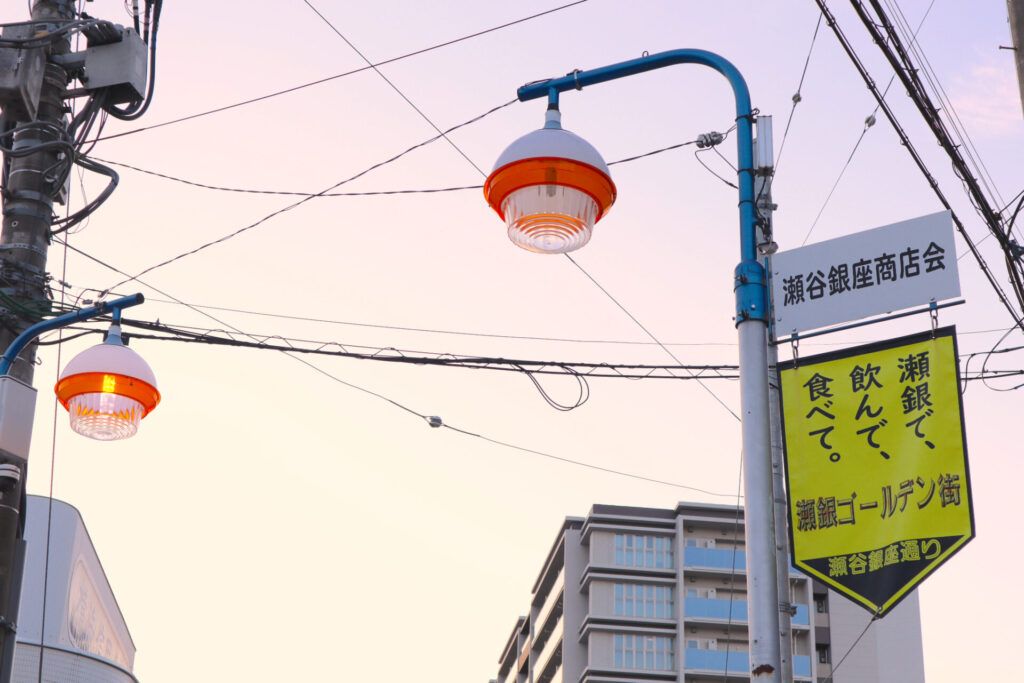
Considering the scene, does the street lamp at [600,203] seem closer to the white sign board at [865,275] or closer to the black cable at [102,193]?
the white sign board at [865,275]

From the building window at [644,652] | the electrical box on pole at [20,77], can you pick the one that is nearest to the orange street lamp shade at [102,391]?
the electrical box on pole at [20,77]

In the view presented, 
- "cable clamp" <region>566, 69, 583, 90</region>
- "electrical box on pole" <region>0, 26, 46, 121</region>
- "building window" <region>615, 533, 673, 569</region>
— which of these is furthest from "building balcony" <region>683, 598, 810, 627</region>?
"cable clamp" <region>566, 69, 583, 90</region>

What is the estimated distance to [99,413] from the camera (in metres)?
9.01

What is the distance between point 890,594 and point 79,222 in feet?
28.0

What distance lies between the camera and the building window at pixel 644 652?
87081 mm

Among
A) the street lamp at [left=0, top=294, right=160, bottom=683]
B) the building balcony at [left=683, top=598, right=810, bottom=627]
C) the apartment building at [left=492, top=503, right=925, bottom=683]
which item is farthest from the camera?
the building balcony at [left=683, top=598, right=810, bottom=627]

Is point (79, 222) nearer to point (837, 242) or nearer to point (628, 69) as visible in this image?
point (628, 69)

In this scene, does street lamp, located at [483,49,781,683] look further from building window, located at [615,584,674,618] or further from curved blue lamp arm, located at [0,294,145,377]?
building window, located at [615,584,674,618]

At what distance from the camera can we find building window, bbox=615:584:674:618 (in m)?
89.1

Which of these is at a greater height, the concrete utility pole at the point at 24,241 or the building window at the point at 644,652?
the building window at the point at 644,652

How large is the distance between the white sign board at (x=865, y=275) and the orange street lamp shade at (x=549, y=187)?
1.07m

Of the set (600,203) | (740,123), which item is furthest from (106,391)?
(740,123)

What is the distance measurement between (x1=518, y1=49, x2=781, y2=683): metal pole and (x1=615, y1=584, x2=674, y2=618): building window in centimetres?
8473

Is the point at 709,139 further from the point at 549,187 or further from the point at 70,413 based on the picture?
the point at 70,413
